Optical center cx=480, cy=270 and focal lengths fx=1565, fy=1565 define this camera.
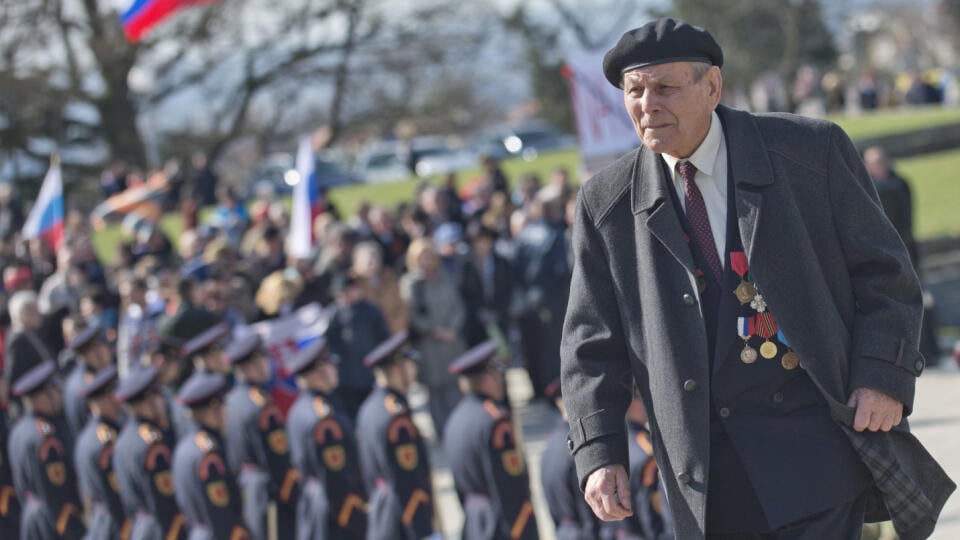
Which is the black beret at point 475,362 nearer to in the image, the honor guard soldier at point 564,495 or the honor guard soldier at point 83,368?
the honor guard soldier at point 564,495

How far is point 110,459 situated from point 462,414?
2295 mm

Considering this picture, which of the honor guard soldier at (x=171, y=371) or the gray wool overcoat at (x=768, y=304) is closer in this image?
the gray wool overcoat at (x=768, y=304)

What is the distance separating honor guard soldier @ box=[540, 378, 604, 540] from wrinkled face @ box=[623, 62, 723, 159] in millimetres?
3420

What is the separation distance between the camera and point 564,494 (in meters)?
7.30

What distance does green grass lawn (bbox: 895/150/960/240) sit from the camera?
20.6 m

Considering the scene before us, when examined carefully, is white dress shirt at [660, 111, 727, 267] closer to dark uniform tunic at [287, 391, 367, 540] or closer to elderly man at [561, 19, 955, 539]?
elderly man at [561, 19, 955, 539]

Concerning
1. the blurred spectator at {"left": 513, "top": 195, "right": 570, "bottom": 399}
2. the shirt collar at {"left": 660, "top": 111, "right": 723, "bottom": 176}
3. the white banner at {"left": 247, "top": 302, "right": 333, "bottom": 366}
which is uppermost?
the shirt collar at {"left": 660, "top": 111, "right": 723, "bottom": 176}

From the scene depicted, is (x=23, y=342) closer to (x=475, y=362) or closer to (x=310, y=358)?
(x=310, y=358)

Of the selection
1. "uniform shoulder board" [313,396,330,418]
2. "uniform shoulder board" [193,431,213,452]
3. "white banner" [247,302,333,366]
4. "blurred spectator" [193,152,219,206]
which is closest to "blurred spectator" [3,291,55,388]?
"white banner" [247,302,333,366]

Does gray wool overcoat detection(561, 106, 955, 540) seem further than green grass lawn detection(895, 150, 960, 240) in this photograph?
No

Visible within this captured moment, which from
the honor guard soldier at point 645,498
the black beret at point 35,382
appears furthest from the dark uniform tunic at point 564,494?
the black beret at point 35,382

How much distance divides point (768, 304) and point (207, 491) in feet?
16.0

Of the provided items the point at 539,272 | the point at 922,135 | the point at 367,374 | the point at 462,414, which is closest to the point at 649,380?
the point at 462,414

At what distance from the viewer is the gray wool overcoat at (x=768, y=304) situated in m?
3.82
